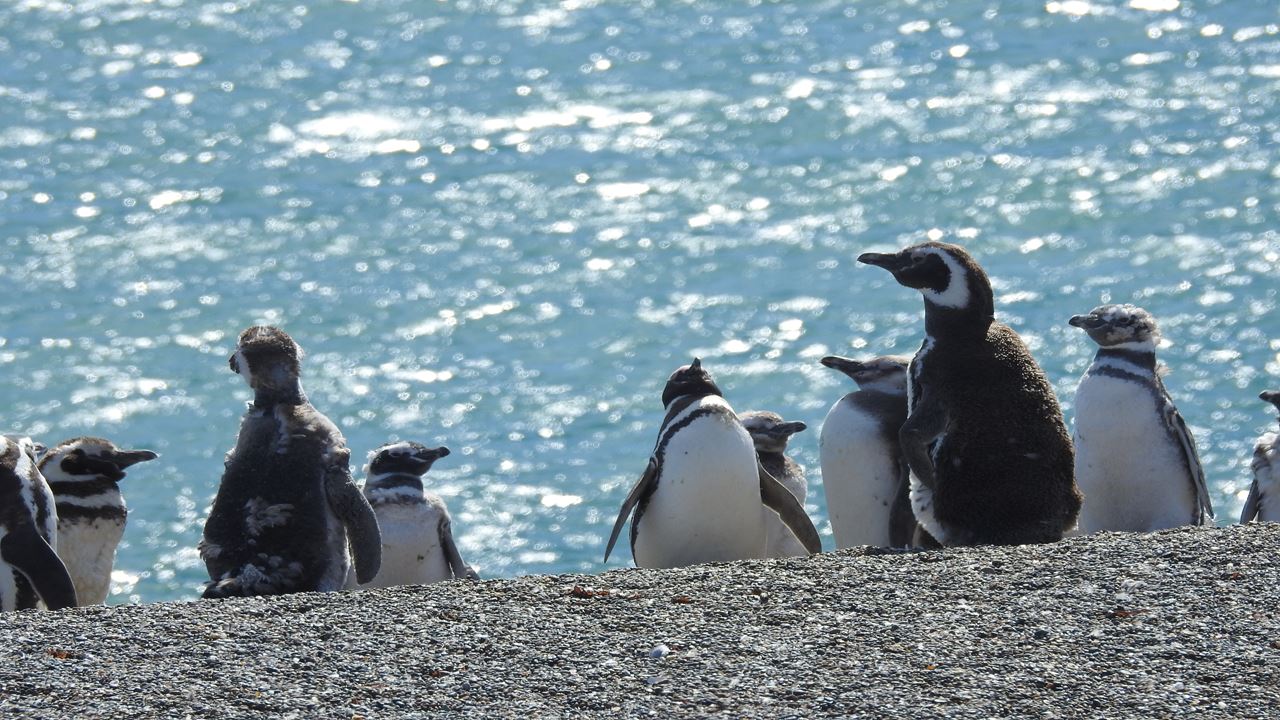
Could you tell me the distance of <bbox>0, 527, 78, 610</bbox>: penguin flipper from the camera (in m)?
5.67

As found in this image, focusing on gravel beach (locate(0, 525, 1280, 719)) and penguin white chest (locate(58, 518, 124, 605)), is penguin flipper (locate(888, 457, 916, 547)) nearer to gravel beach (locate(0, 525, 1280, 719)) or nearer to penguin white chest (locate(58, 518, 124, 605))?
gravel beach (locate(0, 525, 1280, 719))

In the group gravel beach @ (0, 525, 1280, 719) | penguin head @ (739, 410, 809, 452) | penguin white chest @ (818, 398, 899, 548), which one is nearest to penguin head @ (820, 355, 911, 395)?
penguin white chest @ (818, 398, 899, 548)

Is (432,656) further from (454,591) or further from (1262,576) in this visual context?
(1262,576)

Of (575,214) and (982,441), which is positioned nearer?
(982,441)

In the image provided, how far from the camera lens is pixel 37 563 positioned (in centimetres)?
568

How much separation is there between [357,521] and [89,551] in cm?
134

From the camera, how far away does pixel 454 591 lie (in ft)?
16.1

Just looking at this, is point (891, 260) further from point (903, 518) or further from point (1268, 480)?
point (1268, 480)

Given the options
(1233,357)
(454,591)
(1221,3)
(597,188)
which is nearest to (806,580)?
(454,591)

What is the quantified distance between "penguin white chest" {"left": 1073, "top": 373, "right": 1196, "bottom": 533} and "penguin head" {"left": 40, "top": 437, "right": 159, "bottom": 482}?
329 cm

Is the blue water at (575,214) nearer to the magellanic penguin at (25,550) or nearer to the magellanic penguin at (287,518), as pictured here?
the magellanic penguin at (287,518)

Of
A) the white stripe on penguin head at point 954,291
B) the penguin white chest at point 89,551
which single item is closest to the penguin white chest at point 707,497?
the white stripe on penguin head at point 954,291

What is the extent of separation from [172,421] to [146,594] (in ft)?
8.69

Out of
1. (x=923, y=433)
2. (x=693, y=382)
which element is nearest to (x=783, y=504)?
(x=693, y=382)
